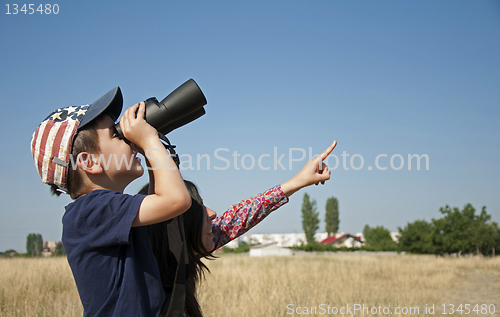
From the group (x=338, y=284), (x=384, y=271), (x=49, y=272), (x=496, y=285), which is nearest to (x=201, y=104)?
(x=49, y=272)

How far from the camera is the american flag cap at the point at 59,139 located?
45.6 inches

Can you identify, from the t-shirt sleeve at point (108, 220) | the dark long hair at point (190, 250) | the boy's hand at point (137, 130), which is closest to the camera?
the t-shirt sleeve at point (108, 220)

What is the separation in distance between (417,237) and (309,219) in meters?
23.2

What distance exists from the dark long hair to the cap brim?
51 centimetres

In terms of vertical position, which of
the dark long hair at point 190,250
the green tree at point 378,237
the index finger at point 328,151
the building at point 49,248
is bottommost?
the green tree at point 378,237

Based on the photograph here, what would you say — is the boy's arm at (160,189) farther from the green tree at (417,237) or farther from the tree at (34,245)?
the green tree at (417,237)

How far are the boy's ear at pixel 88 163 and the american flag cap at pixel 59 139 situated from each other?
0.13 feet

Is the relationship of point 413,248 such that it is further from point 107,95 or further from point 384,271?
point 107,95

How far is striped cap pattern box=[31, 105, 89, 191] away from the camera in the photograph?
3.80 feet

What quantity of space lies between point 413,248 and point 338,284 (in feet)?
95.3

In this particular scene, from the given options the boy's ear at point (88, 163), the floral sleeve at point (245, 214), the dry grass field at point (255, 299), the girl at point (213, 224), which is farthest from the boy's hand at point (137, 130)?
the dry grass field at point (255, 299)

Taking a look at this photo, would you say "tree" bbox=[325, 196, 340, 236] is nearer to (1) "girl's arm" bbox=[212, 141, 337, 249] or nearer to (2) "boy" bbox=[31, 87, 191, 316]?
(1) "girl's arm" bbox=[212, 141, 337, 249]

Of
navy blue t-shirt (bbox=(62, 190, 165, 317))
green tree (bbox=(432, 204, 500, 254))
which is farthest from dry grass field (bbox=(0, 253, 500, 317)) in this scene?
green tree (bbox=(432, 204, 500, 254))

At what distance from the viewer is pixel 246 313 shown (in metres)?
3.76
